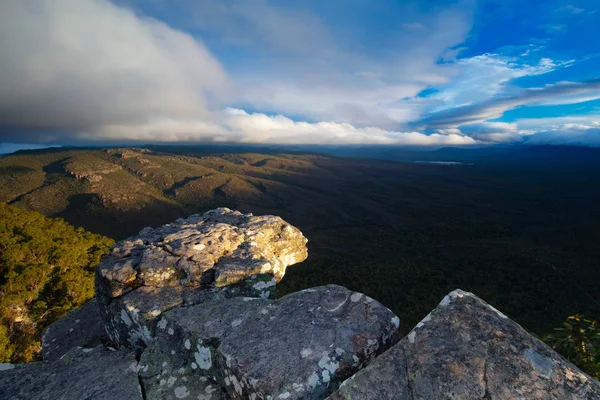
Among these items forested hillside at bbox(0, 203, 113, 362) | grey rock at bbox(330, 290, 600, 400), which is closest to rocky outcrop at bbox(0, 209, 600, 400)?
grey rock at bbox(330, 290, 600, 400)

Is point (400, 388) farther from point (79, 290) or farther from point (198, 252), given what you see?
point (79, 290)

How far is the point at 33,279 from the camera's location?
993 inches

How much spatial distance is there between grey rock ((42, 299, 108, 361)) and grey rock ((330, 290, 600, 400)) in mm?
10399

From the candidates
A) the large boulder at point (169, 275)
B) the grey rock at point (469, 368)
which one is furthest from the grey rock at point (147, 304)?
the grey rock at point (469, 368)

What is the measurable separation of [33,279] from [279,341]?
30304mm

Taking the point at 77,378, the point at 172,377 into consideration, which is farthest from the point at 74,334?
the point at 172,377

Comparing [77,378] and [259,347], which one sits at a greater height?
[259,347]

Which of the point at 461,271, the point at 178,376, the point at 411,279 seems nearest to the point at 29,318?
the point at 178,376

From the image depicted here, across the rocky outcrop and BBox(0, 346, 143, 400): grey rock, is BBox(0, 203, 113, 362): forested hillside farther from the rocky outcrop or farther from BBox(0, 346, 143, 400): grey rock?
BBox(0, 346, 143, 400): grey rock

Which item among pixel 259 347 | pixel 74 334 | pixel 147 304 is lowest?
pixel 74 334

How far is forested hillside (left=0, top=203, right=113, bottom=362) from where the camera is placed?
23.2 m

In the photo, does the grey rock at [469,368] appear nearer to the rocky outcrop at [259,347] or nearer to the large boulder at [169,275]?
the rocky outcrop at [259,347]

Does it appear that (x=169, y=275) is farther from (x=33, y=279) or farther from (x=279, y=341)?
(x=33, y=279)

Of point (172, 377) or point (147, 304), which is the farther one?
point (147, 304)
